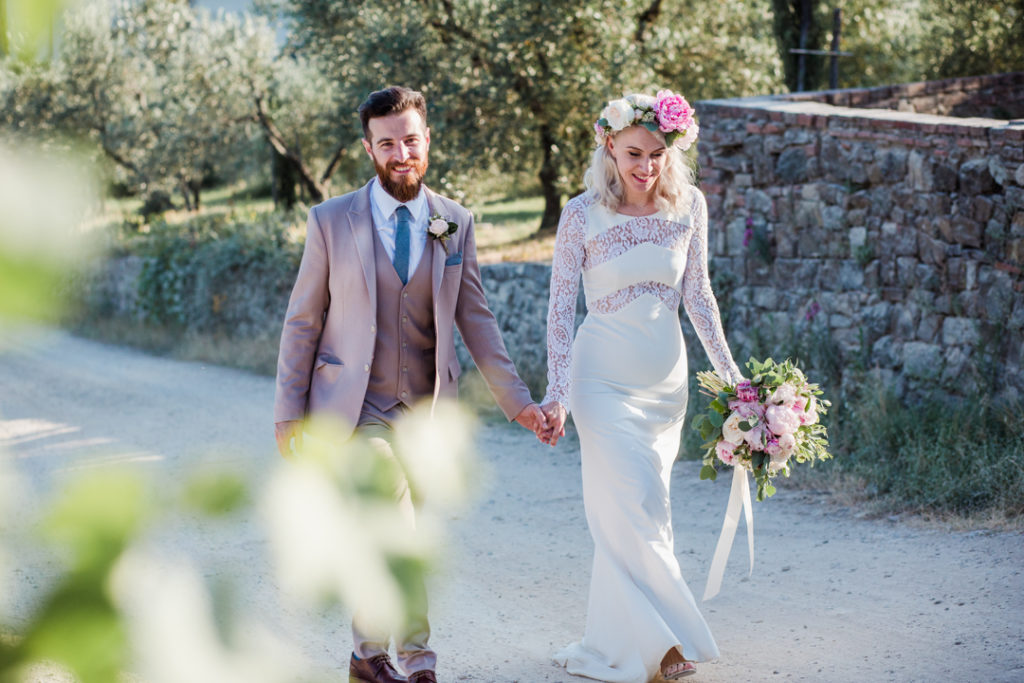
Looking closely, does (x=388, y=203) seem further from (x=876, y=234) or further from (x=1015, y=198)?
(x=876, y=234)

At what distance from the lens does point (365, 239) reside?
163 inches

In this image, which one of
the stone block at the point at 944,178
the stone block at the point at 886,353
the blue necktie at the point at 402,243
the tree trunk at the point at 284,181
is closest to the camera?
the blue necktie at the point at 402,243

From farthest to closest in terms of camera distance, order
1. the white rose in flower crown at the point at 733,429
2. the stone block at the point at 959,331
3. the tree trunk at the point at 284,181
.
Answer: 1. the tree trunk at the point at 284,181
2. the stone block at the point at 959,331
3. the white rose in flower crown at the point at 733,429

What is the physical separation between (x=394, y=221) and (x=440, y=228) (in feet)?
0.60

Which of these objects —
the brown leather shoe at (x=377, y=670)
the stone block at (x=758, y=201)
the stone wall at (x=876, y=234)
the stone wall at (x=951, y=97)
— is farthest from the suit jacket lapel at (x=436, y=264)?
the stone wall at (x=951, y=97)

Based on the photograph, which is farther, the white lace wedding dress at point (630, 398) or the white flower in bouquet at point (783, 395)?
the white flower in bouquet at point (783, 395)

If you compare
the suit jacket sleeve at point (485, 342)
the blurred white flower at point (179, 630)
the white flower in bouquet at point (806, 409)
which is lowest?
the white flower in bouquet at point (806, 409)

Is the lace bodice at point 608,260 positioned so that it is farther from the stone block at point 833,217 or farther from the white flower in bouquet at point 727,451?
the stone block at point 833,217

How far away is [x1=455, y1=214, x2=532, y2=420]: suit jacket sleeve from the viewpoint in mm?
4559

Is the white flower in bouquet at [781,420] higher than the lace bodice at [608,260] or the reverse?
the reverse

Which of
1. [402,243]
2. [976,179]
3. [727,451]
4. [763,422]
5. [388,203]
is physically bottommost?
[727,451]

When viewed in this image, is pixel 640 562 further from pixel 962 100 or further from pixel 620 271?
pixel 962 100

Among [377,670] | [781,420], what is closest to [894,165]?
[781,420]

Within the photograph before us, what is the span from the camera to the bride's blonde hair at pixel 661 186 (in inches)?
187
